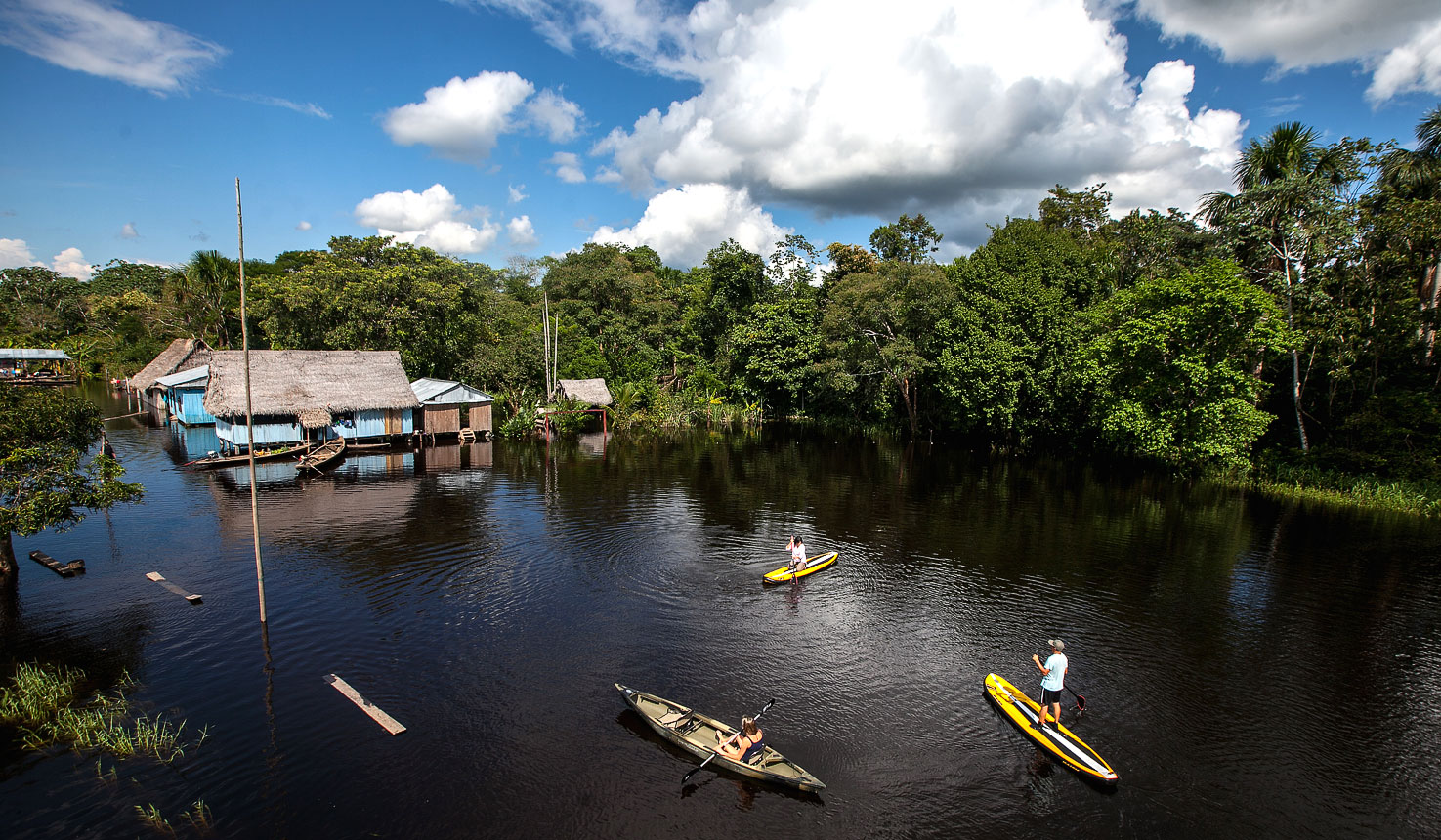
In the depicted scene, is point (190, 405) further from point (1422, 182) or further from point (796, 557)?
point (1422, 182)

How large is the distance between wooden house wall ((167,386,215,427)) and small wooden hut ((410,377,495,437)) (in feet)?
41.2

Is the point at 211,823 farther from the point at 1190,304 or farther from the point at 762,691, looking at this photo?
the point at 1190,304

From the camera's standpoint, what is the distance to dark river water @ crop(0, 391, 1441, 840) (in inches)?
386

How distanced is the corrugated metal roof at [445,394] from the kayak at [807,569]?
87.5ft

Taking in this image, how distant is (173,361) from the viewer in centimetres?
4788

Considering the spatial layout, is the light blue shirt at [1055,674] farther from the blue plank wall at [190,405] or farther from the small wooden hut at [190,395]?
the blue plank wall at [190,405]

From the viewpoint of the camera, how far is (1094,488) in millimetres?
29422

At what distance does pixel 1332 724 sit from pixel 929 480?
1947 cm

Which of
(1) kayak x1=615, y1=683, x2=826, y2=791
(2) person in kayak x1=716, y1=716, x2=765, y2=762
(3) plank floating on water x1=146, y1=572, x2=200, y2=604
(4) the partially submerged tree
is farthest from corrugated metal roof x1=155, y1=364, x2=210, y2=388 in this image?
(2) person in kayak x1=716, y1=716, x2=765, y2=762

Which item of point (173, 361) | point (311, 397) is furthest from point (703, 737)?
point (173, 361)

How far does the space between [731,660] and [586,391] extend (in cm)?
3556

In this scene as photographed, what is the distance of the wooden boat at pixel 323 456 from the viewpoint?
98.4ft

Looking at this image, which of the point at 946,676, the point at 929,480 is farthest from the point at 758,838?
the point at 929,480

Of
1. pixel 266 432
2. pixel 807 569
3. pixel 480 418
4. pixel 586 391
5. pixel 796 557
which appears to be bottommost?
pixel 807 569
